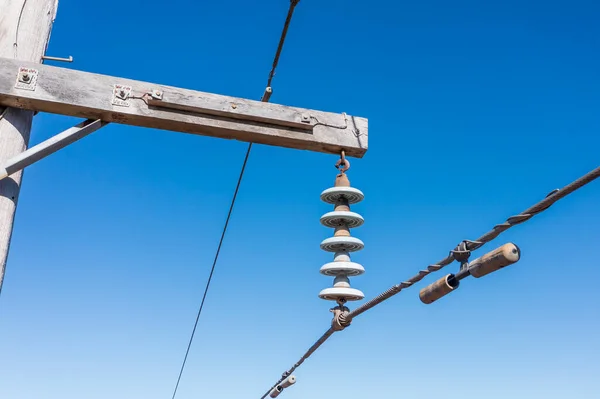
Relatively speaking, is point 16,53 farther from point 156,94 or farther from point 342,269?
point 342,269

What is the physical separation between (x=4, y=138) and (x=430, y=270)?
9.34 feet

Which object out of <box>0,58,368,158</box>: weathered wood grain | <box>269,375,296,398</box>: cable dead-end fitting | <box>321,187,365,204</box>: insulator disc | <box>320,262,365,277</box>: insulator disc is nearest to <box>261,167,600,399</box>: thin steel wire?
<box>320,262,365,277</box>: insulator disc

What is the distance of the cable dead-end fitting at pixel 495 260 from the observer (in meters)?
2.39

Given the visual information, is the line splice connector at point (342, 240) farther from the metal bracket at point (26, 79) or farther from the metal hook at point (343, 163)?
the metal bracket at point (26, 79)

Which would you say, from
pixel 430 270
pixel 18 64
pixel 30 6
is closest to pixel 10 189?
pixel 18 64

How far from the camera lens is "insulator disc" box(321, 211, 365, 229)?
3.89 meters

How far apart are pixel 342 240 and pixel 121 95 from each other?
6.17ft

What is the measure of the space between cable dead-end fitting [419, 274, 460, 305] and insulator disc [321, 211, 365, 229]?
1.01 metres

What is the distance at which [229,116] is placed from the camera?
3980 mm

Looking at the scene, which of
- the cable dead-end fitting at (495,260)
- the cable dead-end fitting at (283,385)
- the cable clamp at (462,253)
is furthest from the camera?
the cable dead-end fitting at (283,385)

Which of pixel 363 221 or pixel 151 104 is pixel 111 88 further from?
pixel 363 221

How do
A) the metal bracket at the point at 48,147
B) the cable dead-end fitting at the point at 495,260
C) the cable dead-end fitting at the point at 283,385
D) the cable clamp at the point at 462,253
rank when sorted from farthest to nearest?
the cable dead-end fitting at the point at 283,385
the metal bracket at the point at 48,147
the cable clamp at the point at 462,253
the cable dead-end fitting at the point at 495,260

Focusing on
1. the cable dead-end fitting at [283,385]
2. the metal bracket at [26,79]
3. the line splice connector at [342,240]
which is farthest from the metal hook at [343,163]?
the cable dead-end fitting at [283,385]

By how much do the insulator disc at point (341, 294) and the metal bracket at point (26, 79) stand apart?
2.45m
